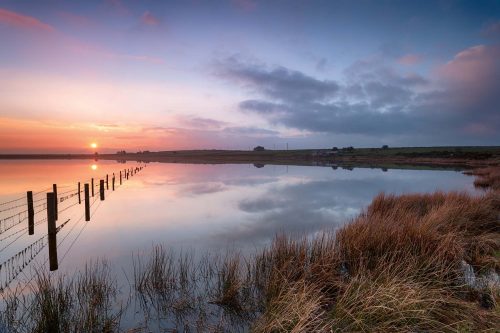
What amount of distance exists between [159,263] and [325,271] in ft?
13.9

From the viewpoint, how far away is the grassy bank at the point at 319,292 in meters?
A: 5.63

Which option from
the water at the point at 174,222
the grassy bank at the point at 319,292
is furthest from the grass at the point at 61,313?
the water at the point at 174,222

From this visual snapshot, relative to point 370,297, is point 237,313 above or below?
below

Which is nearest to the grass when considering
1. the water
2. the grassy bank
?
the grassy bank

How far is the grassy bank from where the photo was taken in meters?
5.63

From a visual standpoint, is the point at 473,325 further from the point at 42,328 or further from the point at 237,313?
the point at 42,328

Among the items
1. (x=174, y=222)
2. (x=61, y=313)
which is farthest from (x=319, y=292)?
(x=174, y=222)

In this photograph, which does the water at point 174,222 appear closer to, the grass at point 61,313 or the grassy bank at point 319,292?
the grass at point 61,313

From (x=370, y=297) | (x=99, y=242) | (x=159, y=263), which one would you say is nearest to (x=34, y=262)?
(x=99, y=242)

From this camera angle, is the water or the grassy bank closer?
the grassy bank

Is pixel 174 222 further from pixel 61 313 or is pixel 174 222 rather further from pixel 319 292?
pixel 319 292

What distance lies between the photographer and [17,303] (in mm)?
7453

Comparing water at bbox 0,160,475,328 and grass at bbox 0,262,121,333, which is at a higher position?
grass at bbox 0,262,121,333

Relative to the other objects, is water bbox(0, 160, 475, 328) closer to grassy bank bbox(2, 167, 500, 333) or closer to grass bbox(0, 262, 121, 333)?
grass bbox(0, 262, 121, 333)
